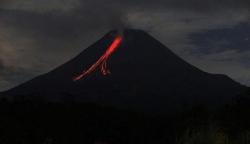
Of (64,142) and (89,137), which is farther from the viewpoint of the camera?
(89,137)

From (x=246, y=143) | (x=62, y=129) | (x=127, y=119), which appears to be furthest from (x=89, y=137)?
(x=246, y=143)

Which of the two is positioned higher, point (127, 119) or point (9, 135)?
point (127, 119)

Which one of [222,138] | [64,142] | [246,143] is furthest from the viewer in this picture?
[64,142]

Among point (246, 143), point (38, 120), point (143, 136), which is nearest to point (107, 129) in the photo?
point (143, 136)

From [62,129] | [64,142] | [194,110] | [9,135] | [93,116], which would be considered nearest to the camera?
[9,135]

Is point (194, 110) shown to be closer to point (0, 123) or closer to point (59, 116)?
point (59, 116)

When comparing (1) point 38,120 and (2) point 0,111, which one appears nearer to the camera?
(1) point 38,120

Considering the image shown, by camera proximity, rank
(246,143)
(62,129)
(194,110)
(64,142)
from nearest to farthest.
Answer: (246,143)
(64,142)
(62,129)
(194,110)

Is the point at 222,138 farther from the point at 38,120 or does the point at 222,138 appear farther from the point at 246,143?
the point at 38,120

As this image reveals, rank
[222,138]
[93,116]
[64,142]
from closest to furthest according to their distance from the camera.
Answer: [222,138] < [64,142] < [93,116]

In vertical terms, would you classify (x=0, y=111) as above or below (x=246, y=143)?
above
